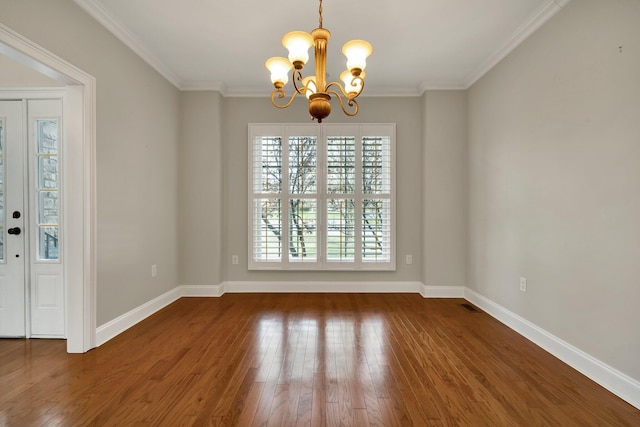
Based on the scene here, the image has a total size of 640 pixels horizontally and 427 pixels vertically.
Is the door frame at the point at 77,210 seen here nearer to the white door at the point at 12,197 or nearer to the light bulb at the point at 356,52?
the white door at the point at 12,197

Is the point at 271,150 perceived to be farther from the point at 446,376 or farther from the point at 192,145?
the point at 446,376

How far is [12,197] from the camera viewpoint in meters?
2.70

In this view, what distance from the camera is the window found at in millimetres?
4242

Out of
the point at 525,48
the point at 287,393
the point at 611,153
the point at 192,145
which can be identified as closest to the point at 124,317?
the point at 287,393

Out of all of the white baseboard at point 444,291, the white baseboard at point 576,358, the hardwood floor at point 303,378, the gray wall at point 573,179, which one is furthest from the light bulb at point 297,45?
the white baseboard at point 444,291

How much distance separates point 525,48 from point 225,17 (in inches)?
108

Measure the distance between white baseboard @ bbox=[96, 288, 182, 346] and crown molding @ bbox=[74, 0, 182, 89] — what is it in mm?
2600

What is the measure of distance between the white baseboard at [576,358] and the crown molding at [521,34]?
2607 mm

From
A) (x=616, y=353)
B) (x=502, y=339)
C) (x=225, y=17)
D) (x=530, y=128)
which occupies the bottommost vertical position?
(x=502, y=339)

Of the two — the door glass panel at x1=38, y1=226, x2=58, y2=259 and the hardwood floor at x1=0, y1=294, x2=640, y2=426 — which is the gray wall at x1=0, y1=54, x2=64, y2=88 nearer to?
the door glass panel at x1=38, y1=226, x2=58, y2=259

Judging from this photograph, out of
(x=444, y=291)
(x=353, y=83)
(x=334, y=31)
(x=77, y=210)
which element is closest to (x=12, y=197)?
(x=77, y=210)

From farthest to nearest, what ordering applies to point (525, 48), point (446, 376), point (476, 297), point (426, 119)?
point (426, 119) < point (476, 297) < point (525, 48) < point (446, 376)

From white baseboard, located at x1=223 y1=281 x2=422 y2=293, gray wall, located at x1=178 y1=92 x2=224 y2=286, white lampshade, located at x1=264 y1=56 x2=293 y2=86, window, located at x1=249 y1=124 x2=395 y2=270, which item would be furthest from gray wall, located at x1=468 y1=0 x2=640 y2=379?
gray wall, located at x1=178 y1=92 x2=224 y2=286

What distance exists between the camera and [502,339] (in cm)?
280
